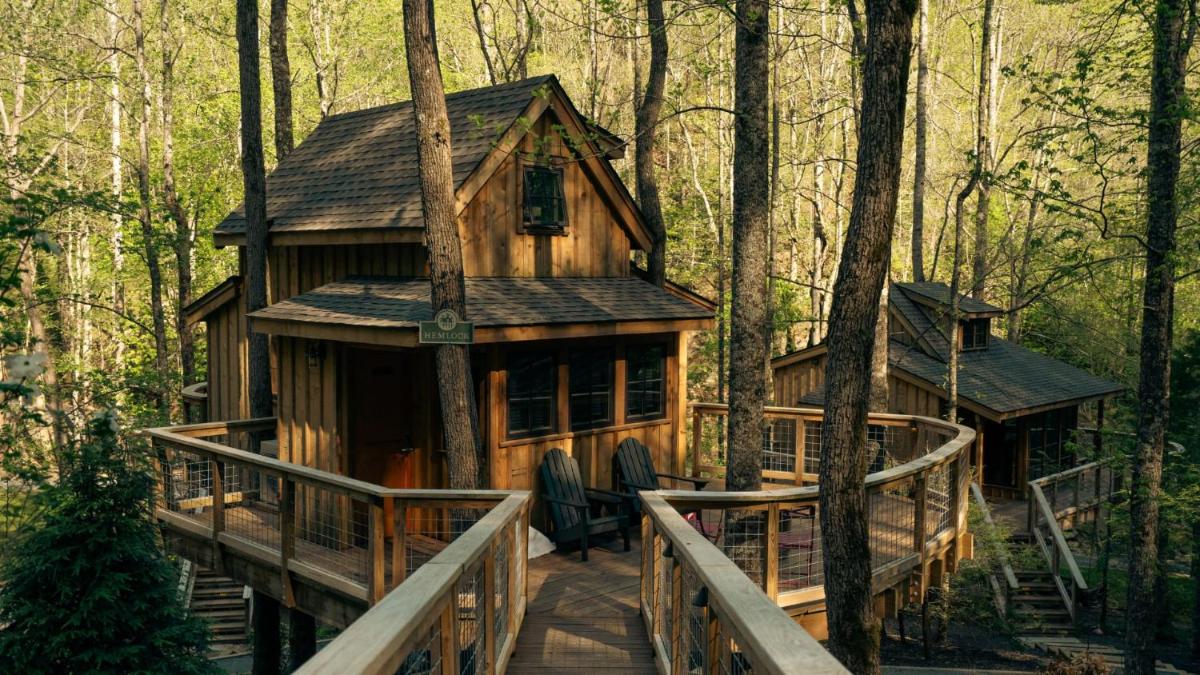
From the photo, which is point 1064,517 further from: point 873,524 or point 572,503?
point 572,503

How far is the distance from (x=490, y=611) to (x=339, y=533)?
531 cm

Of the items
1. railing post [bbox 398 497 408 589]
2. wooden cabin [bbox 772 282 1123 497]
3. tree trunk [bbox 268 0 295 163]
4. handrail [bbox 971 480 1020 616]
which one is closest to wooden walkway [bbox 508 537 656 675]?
railing post [bbox 398 497 408 589]

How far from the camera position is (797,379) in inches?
926

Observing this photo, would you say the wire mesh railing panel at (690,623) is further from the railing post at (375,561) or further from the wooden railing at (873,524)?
the railing post at (375,561)

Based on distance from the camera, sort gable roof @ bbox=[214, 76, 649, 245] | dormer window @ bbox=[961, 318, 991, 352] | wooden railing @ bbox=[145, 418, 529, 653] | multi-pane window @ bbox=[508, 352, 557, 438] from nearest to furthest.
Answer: wooden railing @ bbox=[145, 418, 529, 653], multi-pane window @ bbox=[508, 352, 557, 438], gable roof @ bbox=[214, 76, 649, 245], dormer window @ bbox=[961, 318, 991, 352]

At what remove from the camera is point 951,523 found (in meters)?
9.20

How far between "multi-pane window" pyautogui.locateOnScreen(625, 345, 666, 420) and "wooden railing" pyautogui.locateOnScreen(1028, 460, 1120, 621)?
352 inches

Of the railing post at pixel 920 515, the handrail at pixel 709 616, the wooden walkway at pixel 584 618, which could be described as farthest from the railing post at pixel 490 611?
the railing post at pixel 920 515

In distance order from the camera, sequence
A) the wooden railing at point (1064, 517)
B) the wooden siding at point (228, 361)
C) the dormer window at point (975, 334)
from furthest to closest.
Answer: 1. the dormer window at point (975, 334)
2. the wooden railing at point (1064, 517)
3. the wooden siding at point (228, 361)

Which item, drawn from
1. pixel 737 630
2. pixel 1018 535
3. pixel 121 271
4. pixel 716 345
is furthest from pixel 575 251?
pixel 121 271

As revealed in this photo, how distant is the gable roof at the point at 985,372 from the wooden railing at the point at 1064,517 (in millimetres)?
1756

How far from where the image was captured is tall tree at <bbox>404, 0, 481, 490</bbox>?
872 centimetres

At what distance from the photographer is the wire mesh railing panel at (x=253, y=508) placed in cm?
940

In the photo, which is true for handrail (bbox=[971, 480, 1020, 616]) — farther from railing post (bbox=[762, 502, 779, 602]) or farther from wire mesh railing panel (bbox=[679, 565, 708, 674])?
wire mesh railing panel (bbox=[679, 565, 708, 674])
